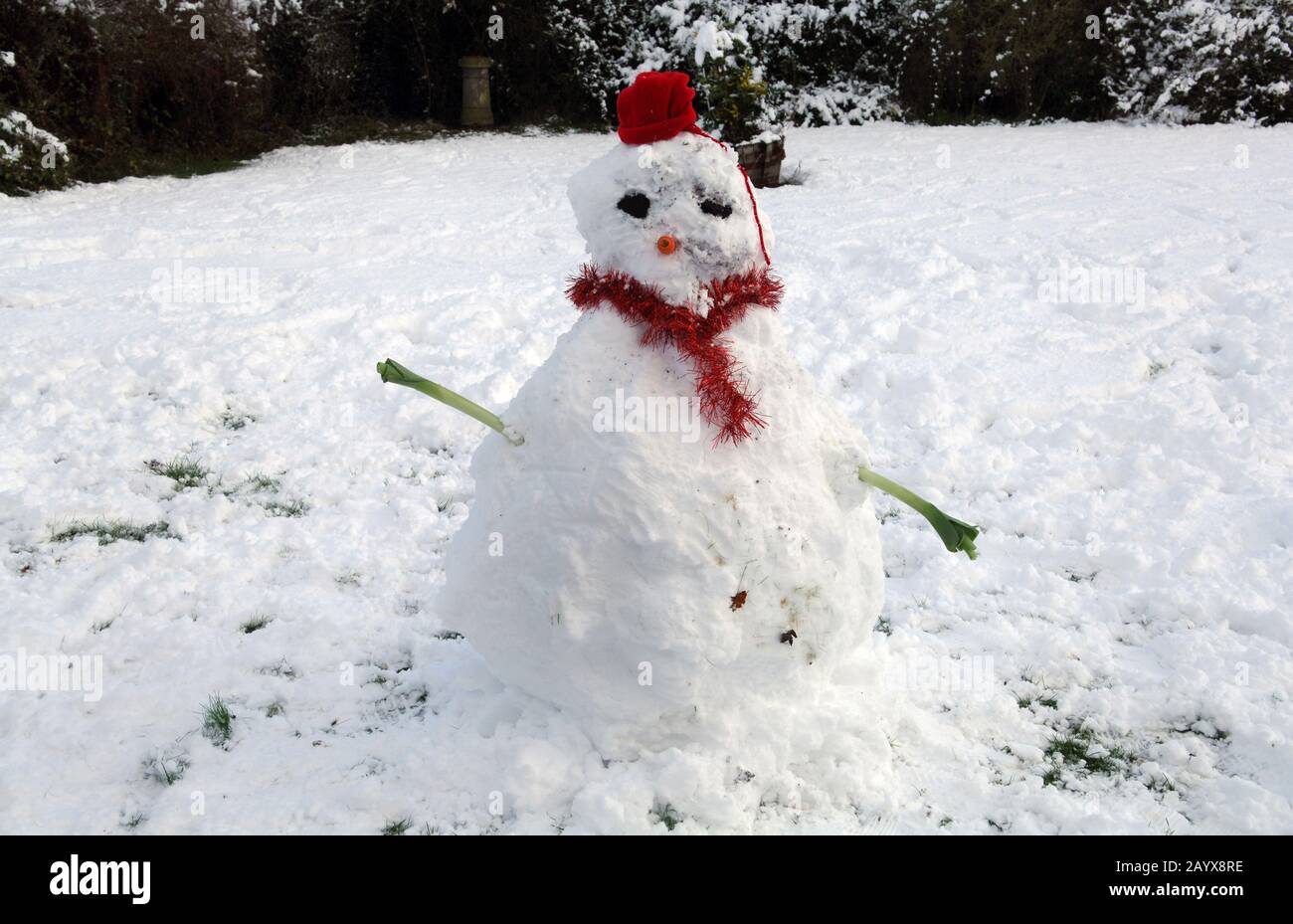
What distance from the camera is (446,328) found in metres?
5.38

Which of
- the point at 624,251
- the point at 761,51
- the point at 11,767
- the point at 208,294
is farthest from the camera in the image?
the point at 761,51

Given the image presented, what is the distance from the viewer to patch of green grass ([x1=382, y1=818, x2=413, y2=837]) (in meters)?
2.37

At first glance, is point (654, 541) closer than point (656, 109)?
Yes

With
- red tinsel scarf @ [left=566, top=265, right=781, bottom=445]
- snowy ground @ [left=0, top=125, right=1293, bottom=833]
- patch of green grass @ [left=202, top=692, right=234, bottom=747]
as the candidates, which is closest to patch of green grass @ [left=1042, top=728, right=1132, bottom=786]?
snowy ground @ [left=0, top=125, right=1293, bottom=833]

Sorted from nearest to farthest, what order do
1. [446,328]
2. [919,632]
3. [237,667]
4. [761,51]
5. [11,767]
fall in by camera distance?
1. [11,767]
2. [237,667]
3. [919,632]
4. [446,328]
5. [761,51]

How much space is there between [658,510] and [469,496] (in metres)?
1.88

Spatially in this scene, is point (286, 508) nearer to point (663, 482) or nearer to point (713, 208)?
point (663, 482)

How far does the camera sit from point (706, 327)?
2.36m

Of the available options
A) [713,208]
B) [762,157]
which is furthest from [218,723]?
[762,157]
